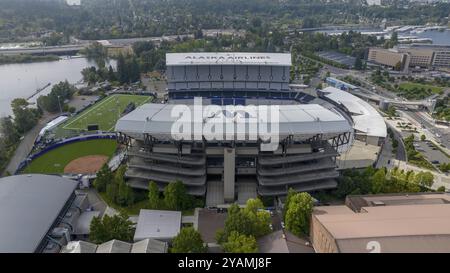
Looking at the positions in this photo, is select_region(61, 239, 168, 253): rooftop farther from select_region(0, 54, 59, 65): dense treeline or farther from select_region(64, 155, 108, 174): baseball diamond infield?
select_region(0, 54, 59, 65): dense treeline

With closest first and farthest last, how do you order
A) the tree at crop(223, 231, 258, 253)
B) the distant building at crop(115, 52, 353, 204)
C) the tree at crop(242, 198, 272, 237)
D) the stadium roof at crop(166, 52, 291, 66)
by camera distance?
1. the tree at crop(223, 231, 258, 253)
2. the tree at crop(242, 198, 272, 237)
3. the distant building at crop(115, 52, 353, 204)
4. the stadium roof at crop(166, 52, 291, 66)

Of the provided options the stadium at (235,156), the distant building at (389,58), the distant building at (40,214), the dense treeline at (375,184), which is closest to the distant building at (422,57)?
the distant building at (389,58)

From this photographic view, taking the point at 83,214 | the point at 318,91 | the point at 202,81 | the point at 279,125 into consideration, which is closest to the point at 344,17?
the point at 318,91

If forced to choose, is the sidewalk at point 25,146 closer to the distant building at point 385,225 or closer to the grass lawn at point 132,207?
the grass lawn at point 132,207

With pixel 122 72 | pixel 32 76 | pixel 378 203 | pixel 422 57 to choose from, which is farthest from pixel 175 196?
pixel 422 57

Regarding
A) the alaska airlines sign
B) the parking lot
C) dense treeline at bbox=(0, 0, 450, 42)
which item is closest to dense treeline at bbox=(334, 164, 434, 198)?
the alaska airlines sign

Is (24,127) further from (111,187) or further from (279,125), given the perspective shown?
(279,125)

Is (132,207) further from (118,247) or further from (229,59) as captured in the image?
(229,59)
